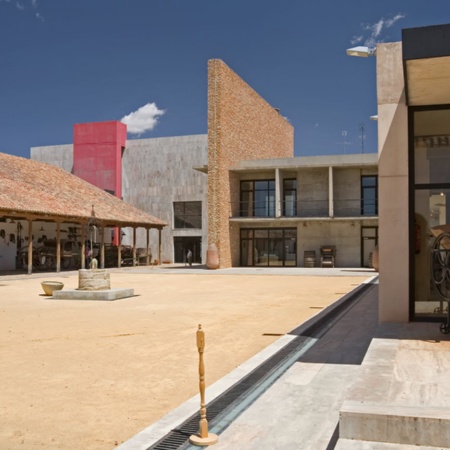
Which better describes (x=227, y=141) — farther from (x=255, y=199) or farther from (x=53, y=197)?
(x=53, y=197)

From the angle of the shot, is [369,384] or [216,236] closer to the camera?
[369,384]

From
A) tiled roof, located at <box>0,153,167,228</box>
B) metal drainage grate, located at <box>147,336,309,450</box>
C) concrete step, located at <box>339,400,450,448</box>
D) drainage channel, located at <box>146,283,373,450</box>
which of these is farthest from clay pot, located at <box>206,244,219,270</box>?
concrete step, located at <box>339,400,450,448</box>

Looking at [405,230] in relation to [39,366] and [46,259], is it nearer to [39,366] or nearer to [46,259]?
[39,366]

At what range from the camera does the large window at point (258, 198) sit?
115 feet

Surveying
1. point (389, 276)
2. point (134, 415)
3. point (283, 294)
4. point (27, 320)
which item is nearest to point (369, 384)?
point (134, 415)

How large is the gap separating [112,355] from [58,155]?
41342mm

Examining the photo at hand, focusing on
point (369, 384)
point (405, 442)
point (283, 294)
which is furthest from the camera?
point (283, 294)

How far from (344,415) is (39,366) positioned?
4524 mm

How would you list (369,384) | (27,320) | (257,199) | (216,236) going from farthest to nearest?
(257,199) → (216,236) → (27,320) → (369,384)

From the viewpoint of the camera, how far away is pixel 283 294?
16.8 m

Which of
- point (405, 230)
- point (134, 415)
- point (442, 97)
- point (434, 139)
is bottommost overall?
point (134, 415)

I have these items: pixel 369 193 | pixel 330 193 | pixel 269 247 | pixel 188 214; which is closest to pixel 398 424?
pixel 330 193

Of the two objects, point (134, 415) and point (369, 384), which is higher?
point (369, 384)

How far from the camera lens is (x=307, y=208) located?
34844 mm
